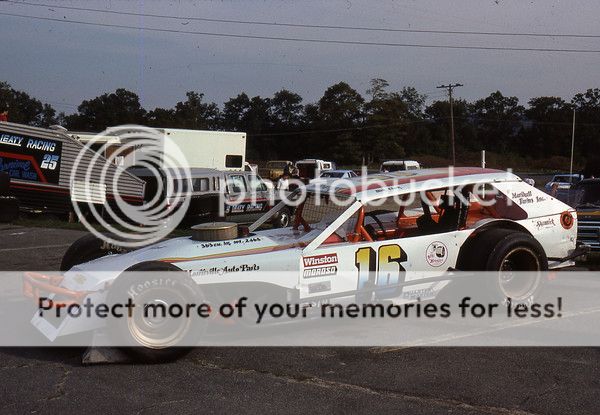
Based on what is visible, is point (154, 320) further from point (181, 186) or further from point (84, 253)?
point (181, 186)

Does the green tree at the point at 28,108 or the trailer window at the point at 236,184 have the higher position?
the green tree at the point at 28,108

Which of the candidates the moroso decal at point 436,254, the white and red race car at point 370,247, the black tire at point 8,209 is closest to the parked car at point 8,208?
the black tire at point 8,209

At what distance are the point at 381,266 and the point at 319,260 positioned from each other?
599 millimetres

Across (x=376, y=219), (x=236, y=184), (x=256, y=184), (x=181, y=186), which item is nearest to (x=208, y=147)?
(x=256, y=184)

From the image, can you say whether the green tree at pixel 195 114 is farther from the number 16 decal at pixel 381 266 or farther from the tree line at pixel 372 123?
the number 16 decal at pixel 381 266

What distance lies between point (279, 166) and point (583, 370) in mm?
41792

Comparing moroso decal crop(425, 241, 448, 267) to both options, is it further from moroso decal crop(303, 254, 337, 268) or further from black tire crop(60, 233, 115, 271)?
black tire crop(60, 233, 115, 271)

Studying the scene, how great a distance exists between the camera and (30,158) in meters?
19.0

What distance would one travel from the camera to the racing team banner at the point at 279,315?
209 inches

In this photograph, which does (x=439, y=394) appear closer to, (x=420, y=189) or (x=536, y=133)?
(x=420, y=189)

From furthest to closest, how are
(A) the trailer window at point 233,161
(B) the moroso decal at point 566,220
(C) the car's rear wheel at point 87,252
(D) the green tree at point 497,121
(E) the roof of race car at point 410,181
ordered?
(D) the green tree at point 497,121 < (A) the trailer window at point 233,161 < (B) the moroso decal at point 566,220 < (C) the car's rear wheel at point 87,252 < (E) the roof of race car at point 410,181

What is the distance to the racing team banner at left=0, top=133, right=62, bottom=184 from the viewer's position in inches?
737

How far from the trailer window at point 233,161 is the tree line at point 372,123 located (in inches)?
1939

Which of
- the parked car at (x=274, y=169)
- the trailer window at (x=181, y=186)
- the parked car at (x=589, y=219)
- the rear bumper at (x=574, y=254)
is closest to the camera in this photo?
the rear bumper at (x=574, y=254)
